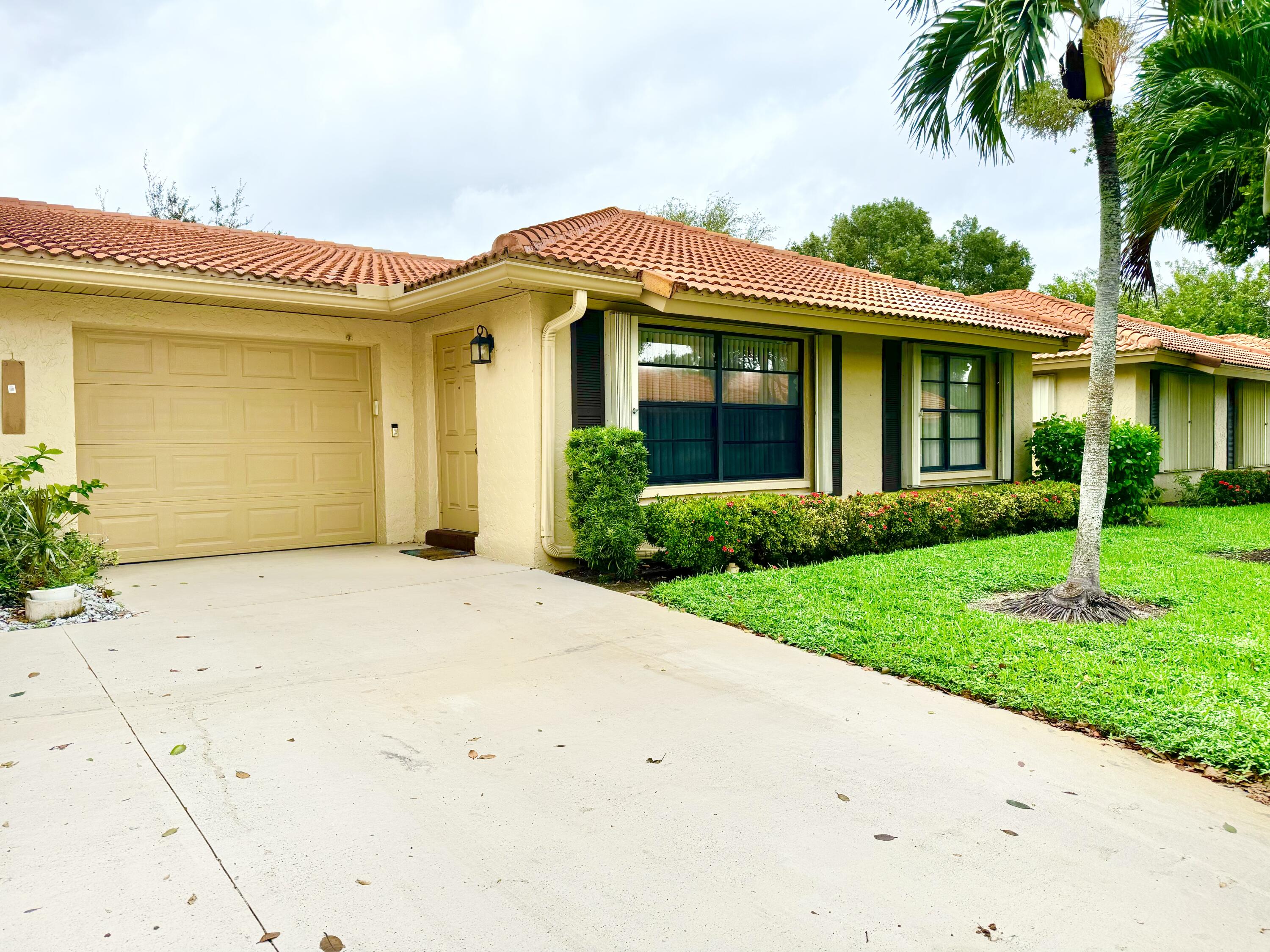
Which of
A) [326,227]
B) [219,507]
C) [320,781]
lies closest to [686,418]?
[219,507]

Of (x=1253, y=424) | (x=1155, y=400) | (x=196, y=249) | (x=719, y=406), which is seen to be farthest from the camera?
(x=1253, y=424)

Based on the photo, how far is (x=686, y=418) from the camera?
29.7 feet

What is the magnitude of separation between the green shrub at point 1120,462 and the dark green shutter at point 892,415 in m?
2.64

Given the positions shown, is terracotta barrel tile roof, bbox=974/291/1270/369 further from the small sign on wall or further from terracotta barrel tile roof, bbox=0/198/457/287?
the small sign on wall

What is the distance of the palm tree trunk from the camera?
622cm

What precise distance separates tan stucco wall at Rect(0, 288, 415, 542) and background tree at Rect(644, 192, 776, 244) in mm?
31935

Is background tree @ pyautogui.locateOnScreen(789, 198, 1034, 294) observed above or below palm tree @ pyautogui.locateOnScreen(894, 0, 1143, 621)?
above

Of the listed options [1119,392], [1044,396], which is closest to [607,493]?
[1119,392]

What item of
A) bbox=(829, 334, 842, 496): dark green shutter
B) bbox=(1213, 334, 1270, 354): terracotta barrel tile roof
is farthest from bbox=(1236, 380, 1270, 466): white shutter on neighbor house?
bbox=(829, 334, 842, 496): dark green shutter

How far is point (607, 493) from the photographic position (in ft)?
24.7

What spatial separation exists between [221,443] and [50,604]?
3.19 meters

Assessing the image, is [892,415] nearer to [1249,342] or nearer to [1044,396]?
[1044,396]

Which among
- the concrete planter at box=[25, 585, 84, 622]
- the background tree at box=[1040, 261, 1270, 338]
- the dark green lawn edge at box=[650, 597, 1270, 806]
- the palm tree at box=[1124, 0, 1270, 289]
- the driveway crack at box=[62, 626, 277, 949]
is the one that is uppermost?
the background tree at box=[1040, 261, 1270, 338]

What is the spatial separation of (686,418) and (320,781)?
626cm
